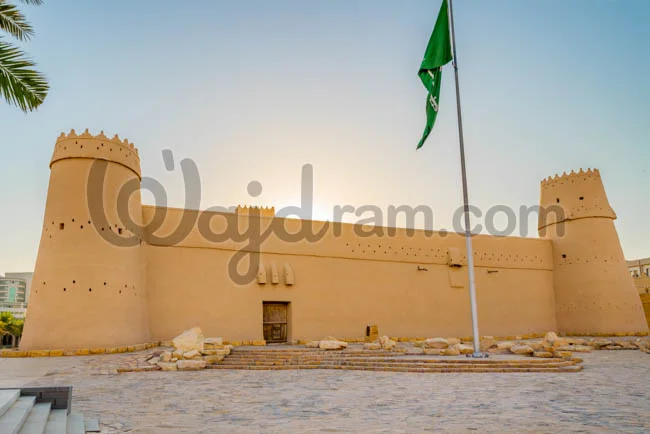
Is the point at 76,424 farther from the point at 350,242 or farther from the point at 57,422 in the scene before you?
the point at 350,242

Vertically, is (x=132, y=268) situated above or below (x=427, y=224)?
below

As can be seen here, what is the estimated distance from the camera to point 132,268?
51.0ft

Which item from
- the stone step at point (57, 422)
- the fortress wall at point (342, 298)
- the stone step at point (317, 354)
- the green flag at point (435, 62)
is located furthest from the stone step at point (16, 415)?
the fortress wall at point (342, 298)

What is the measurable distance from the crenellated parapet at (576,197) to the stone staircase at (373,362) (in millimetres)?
14162

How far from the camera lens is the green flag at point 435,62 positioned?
1345 cm

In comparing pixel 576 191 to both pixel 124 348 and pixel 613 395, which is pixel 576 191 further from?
pixel 124 348

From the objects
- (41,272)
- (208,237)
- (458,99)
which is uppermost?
(458,99)

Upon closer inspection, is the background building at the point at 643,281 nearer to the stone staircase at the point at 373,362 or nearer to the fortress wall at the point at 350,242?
the fortress wall at the point at 350,242

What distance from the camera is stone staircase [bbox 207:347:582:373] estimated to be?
10.9 meters

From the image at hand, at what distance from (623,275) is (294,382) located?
20148 mm

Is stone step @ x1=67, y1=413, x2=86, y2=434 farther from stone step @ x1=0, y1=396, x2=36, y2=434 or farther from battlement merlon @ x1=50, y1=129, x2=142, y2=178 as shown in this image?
battlement merlon @ x1=50, y1=129, x2=142, y2=178

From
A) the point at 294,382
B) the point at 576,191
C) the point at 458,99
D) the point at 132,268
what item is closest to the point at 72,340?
the point at 132,268

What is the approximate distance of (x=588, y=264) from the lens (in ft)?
77.5

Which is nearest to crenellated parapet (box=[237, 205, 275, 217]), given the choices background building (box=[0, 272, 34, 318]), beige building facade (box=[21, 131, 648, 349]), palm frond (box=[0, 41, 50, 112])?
beige building facade (box=[21, 131, 648, 349])
